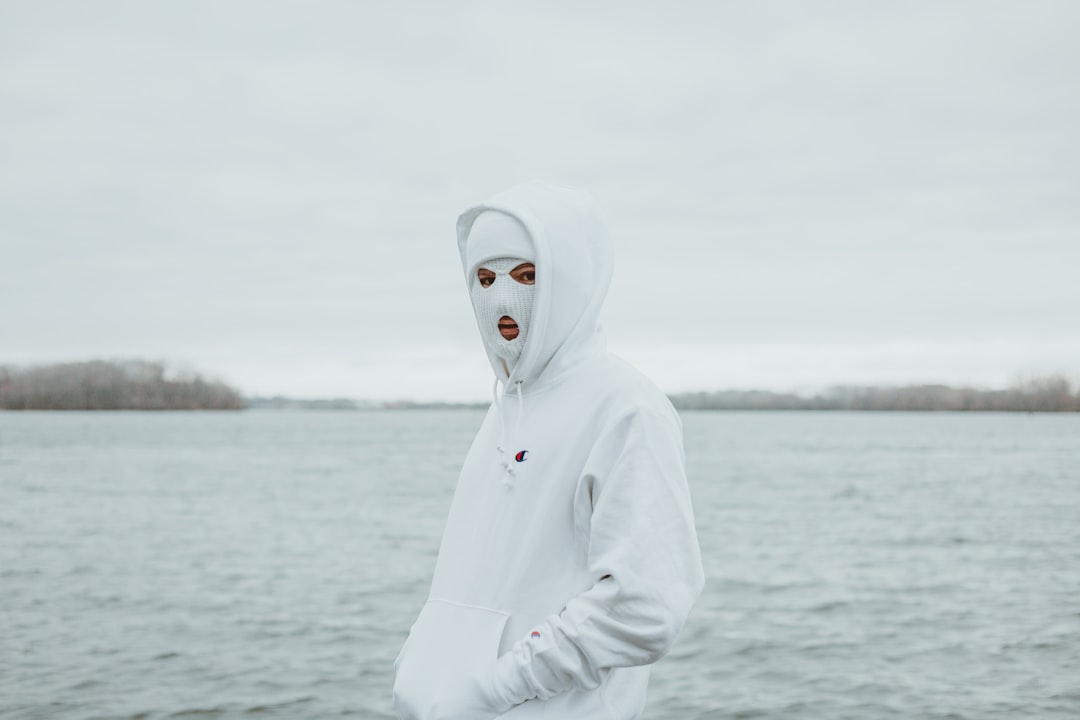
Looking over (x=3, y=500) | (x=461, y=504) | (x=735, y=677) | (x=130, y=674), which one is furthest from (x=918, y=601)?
(x=3, y=500)

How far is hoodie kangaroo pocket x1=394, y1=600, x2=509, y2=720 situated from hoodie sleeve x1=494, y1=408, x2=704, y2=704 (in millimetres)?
63

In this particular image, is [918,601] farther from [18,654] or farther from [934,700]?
[18,654]

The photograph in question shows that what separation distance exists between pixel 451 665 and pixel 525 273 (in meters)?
0.88

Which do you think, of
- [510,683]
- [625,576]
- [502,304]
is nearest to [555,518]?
[625,576]

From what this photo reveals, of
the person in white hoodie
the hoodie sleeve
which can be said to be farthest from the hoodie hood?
the hoodie sleeve

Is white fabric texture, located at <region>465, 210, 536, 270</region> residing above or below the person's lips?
above

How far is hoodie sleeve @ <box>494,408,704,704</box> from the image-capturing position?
6.88ft

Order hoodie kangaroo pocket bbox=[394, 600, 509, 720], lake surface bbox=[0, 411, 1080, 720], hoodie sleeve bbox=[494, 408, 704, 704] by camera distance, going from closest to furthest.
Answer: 1. hoodie sleeve bbox=[494, 408, 704, 704]
2. hoodie kangaroo pocket bbox=[394, 600, 509, 720]
3. lake surface bbox=[0, 411, 1080, 720]

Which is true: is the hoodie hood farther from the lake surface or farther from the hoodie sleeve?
the lake surface

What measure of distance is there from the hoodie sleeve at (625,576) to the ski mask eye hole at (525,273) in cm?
39

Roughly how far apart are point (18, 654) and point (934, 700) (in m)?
10.4

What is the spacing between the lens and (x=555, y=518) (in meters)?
2.29

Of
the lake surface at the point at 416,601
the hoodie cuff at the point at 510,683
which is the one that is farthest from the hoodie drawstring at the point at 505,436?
the lake surface at the point at 416,601

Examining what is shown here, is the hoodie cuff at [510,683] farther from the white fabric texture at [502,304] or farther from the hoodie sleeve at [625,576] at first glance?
the white fabric texture at [502,304]
